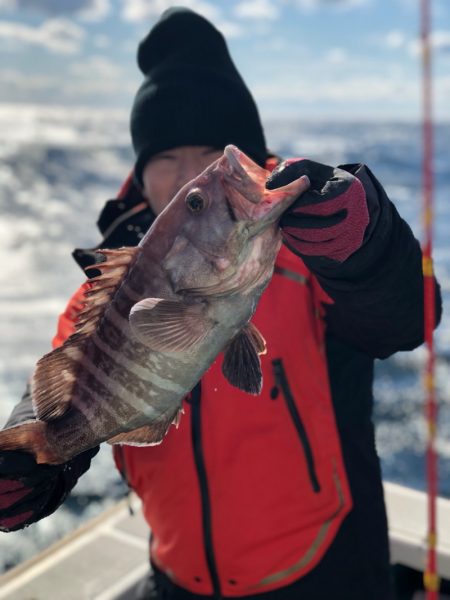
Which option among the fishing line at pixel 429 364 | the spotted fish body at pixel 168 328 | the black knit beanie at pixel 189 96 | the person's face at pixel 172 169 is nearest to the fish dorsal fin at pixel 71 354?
the spotted fish body at pixel 168 328

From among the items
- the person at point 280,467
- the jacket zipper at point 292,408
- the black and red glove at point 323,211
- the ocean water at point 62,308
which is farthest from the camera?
the ocean water at point 62,308

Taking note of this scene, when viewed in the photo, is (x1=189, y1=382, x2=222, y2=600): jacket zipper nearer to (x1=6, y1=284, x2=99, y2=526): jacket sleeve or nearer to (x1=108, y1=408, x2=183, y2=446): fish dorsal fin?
(x1=6, y1=284, x2=99, y2=526): jacket sleeve

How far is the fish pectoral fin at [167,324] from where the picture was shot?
207 centimetres

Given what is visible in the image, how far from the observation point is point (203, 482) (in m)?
2.99

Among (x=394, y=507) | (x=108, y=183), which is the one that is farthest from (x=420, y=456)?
(x=108, y=183)

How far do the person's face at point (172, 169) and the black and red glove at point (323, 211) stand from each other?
1323 mm

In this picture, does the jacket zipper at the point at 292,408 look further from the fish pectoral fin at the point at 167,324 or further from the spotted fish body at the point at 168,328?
the fish pectoral fin at the point at 167,324

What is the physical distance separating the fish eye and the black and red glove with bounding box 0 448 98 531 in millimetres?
1072

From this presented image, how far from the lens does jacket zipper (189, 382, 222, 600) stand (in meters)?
2.98

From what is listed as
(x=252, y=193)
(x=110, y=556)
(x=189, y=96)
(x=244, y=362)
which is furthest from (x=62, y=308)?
(x=252, y=193)

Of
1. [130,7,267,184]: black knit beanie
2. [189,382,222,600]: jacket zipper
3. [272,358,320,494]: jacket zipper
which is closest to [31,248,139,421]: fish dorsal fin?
[189,382,222,600]: jacket zipper

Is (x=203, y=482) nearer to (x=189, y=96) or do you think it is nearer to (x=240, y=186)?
(x=240, y=186)

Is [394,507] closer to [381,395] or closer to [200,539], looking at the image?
[200,539]

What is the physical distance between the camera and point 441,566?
13.8 ft
